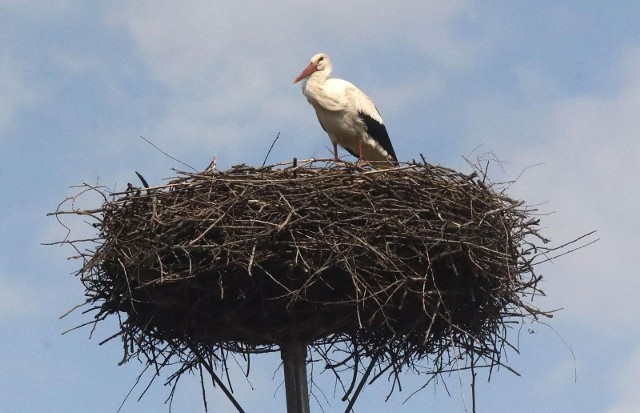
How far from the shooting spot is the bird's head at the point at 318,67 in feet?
30.9

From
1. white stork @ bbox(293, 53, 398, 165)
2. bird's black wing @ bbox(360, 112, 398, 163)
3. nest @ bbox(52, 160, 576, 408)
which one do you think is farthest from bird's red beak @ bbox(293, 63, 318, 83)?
nest @ bbox(52, 160, 576, 408)

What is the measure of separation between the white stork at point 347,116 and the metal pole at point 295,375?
2.62m

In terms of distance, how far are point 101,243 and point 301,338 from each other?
1.19 meters

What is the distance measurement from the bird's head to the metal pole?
3307 mm

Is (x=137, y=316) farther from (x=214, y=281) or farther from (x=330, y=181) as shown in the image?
(x=330, y=181)

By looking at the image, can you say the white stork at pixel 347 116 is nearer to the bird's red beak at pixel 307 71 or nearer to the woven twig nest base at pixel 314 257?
the bird's red beak at pixel 307 71

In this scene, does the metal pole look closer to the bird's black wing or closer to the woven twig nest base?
the woven twig nest base

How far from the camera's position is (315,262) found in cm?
607

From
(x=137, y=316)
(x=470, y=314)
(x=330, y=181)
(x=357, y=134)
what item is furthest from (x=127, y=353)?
(x=357, y=134)

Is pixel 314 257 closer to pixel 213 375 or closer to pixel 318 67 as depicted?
pixel 213 375

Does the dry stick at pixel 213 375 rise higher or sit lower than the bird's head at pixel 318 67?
lower

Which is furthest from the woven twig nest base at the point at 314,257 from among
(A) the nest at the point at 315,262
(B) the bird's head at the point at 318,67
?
(B) the bird's head at the point at 318,67

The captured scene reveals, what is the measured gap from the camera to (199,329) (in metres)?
6.43

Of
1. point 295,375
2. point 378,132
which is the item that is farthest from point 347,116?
point 295,375
